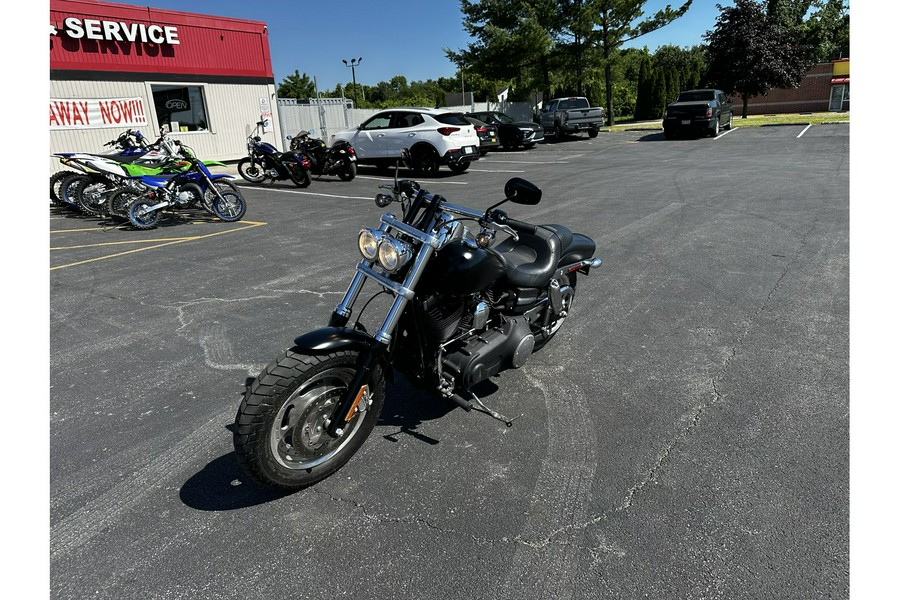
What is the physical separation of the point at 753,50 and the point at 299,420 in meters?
32.7

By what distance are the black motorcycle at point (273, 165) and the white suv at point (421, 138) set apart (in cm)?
237

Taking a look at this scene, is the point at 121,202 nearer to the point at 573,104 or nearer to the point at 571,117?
the point at 571,117

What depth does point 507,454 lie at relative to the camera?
3.02 m

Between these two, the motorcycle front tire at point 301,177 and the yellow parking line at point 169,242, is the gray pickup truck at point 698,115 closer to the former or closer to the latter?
the motorcycle front tire at point 301,177

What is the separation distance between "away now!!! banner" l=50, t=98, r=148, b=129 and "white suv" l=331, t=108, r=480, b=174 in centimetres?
607

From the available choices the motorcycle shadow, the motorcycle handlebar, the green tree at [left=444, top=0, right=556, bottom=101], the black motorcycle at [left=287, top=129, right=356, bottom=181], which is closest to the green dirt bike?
the black motorcycle at [left=287, top=129, right=356, bottom=181]

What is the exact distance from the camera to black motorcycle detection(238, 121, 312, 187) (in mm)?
13781

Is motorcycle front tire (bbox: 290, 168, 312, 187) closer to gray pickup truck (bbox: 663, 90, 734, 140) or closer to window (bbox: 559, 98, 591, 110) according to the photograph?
window (bbox: 559, 98, 591, 110)

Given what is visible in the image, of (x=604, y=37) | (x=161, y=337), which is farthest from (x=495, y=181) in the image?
(x=604, y=37)

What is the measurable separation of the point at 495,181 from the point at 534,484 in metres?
11.4

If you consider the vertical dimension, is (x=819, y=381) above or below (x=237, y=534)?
above

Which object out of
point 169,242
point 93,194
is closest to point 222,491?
point 169,242
